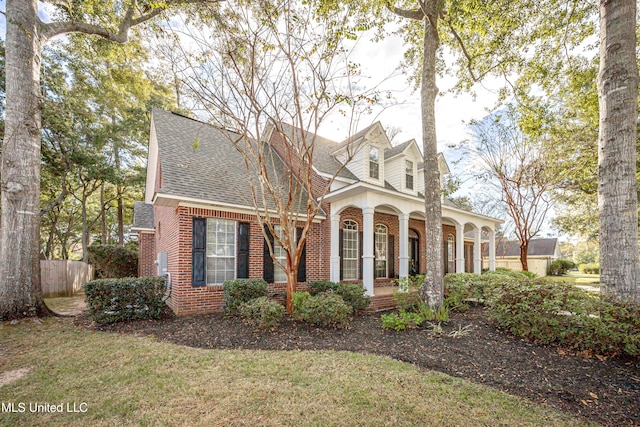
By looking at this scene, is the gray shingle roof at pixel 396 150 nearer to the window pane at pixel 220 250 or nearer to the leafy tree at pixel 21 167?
the window pane at pixel 220 250

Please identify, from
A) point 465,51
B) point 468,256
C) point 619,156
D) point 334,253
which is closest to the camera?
point 619,156

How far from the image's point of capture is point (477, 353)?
446 centimetres

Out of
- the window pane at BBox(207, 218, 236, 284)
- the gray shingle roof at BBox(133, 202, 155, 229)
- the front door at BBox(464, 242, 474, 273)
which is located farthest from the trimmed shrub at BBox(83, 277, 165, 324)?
the front door at BBox(464, 242, 474, 273)

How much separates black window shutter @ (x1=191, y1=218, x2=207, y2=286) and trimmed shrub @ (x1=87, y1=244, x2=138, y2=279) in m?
9.60

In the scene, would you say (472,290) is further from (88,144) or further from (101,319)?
(88,144)

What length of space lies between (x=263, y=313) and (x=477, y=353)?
375 cm

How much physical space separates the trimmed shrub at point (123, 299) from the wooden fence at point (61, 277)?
758cm

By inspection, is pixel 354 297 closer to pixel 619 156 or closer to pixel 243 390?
pixel 243 390

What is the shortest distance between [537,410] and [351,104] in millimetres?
6066

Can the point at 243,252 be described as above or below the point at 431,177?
below

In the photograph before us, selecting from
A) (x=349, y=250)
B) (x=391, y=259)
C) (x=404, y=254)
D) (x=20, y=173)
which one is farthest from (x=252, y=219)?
(x=391, y=259)

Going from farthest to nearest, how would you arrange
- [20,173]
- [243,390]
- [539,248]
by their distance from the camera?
[539,248]
[20,173]
[243,390]

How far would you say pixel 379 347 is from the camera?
15.8 feet

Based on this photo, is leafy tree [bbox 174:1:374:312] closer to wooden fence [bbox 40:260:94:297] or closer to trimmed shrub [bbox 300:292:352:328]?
trimmed shrub [bbox 300:292:352:328]
